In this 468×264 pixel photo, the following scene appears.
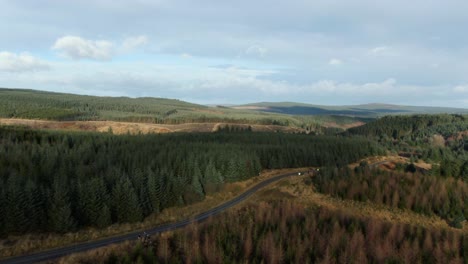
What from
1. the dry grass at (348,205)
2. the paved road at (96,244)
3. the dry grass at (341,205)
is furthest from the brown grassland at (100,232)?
the dry grass at (348,205)

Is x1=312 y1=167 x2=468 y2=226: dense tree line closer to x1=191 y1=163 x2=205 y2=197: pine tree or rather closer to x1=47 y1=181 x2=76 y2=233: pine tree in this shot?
x1=191 y1=163 x2=205 y2=197: pine tree

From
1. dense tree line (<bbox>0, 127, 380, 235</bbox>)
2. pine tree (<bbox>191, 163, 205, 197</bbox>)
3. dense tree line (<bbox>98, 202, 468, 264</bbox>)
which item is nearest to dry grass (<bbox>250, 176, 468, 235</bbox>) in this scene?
pine tree (<bbox>191, 163, 205, 197</bbox>)

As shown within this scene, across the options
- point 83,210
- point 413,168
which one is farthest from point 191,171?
point 413,168

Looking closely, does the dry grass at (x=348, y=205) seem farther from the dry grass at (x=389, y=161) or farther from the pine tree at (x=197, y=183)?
the dry grass at (x=389, y=161)

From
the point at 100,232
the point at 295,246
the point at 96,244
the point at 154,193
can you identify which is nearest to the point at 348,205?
the point at 295,246

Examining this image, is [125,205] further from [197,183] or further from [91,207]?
[197,183]

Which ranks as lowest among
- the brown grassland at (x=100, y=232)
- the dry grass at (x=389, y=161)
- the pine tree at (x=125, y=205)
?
the brown grassland at (x=100, y=232)
